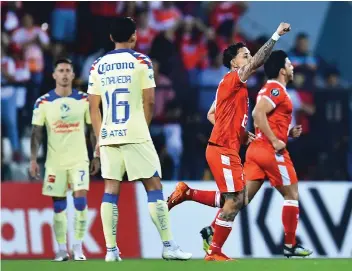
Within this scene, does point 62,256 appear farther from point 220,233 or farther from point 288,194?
point 220,233

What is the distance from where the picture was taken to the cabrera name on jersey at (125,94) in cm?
1127

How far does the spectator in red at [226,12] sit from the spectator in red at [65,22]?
85.2 inches

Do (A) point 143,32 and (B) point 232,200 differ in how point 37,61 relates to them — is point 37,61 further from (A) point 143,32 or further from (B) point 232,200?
(B) point 232,200

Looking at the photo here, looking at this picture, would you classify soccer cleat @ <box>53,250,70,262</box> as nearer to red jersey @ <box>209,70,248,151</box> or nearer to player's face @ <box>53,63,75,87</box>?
player's face @ <box>53,63,75,87</box>

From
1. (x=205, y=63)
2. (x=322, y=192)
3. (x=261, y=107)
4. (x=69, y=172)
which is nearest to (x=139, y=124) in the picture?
(x=261, y=107)

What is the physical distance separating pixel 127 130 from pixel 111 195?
2.05ft

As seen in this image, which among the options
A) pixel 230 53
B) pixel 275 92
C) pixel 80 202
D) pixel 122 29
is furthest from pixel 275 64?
pixel 80 202

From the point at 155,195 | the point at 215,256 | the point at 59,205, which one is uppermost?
the point at 155,195

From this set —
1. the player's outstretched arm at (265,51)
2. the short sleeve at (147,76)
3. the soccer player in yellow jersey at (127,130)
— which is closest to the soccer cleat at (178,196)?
the soccer player in yellow jersey at (127,130)

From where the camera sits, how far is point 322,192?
16641 mm

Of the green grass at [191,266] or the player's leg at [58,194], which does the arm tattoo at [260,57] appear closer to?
the green grass at [191,266]

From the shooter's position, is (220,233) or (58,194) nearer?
(220,233)

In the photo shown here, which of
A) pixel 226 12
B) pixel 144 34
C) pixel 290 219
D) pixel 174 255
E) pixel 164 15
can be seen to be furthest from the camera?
pixel 226 12

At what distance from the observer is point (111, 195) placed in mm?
11336
